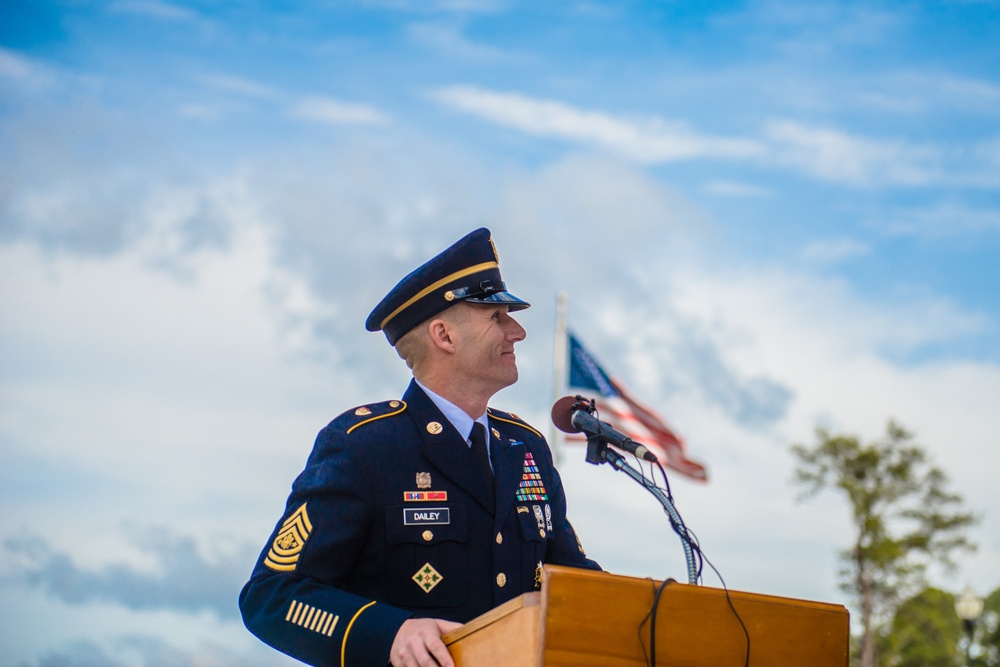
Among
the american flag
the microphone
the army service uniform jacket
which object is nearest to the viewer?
the army service uniform jacket

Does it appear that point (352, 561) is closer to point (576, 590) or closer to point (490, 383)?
point (490, 383)

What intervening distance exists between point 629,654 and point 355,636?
950 millimetres

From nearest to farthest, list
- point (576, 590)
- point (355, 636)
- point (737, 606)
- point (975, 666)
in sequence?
point (576, 590) → point (737, 606) → point (355, 636) → point (975, 666)

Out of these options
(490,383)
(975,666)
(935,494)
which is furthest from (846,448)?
(490,383)

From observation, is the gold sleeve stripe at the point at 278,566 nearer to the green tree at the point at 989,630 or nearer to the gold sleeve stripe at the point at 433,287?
the gold sleeve stripe at the point at 433,287

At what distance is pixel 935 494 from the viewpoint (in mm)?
31922

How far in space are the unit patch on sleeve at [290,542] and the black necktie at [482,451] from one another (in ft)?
2.20

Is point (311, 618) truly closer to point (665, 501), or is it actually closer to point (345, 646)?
point (345, 646)

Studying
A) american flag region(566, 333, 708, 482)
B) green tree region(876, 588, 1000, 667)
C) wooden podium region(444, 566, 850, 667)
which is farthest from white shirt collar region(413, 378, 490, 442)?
green tree region(876, 588, 1000, 667)

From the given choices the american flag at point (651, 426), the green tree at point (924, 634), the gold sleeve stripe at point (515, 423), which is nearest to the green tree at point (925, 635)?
the green tree at point (924, 634)

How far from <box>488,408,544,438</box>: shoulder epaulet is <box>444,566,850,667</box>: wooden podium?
157 cm

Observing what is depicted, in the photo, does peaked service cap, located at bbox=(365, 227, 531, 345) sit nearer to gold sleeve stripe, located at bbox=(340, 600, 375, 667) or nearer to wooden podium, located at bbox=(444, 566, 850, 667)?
gold sleeve stripe, located at bbox=(340, 600, 375, 667)

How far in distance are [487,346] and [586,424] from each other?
0.70 m

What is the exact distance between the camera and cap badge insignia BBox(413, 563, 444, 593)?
12.1 ft
